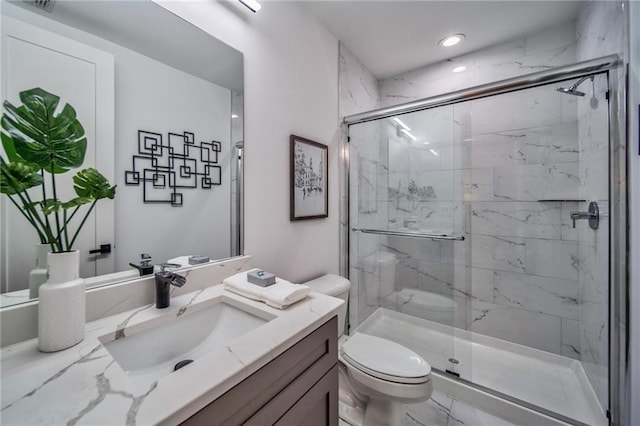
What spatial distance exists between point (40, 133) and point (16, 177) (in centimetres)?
13

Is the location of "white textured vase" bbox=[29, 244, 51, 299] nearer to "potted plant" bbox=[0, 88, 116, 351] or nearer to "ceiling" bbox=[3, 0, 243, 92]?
"potted plant" bbox=[0, 88, 116, 351]

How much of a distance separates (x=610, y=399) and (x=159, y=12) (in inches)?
104

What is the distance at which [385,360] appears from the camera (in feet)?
4.14

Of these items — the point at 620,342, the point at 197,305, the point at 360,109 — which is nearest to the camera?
the point at 197,305

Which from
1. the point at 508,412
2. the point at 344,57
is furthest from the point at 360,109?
the point at 508,412

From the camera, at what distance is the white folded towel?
871 millimetres

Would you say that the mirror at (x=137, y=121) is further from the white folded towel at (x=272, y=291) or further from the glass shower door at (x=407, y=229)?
A: the glass shower door at (x=407, y=229)

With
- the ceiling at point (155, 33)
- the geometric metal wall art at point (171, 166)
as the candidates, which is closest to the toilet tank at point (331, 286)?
the geometric metal wall art at point (171, 166)

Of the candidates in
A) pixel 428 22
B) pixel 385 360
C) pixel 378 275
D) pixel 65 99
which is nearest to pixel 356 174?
pixel 378 275

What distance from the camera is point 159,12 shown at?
946 mm

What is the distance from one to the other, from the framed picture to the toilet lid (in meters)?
0.83

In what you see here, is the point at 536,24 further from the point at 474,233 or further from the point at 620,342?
the point at 620,342

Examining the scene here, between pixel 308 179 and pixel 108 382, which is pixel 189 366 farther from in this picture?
pixel 308 179

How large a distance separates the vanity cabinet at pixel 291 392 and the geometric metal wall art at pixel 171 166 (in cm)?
74
